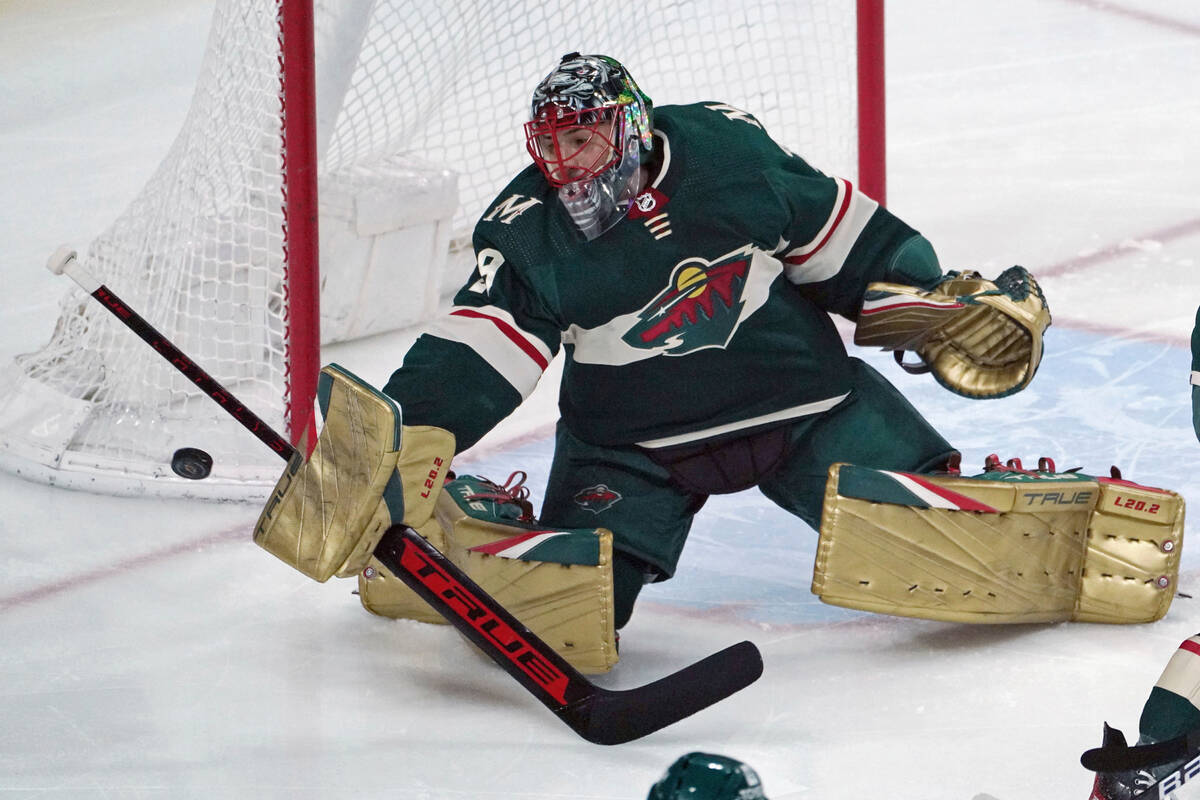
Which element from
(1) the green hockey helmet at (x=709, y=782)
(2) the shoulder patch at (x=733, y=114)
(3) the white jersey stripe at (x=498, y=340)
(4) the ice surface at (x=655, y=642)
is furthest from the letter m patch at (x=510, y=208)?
(1) the green hockey helmet at (x=709, y=782)

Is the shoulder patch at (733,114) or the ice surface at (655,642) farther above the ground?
the shoulder patch at (733,114)

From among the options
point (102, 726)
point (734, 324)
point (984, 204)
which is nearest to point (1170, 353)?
point (984, 204)

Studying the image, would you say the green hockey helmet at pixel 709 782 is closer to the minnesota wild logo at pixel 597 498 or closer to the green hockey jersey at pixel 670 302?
the green hockey jersey at pixel 670 302

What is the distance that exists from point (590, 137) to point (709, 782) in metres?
1.19

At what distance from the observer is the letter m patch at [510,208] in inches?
86.2

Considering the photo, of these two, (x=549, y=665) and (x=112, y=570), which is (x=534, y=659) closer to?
(x=549, y=665)

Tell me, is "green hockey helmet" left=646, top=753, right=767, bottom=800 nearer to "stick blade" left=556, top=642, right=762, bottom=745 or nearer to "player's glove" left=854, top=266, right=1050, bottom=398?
"stick blade" left=556, top=642, right=762, bottom=745

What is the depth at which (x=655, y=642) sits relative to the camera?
2373mm

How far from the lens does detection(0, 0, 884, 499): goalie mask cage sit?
2.81m

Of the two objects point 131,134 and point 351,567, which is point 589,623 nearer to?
point 351,567

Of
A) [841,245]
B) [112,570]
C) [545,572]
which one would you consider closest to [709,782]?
[545,572]

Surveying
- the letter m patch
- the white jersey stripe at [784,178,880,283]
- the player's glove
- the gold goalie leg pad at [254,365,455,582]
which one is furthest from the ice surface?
the letter m patch

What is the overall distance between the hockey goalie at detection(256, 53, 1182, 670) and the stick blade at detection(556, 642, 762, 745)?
0.50 ft

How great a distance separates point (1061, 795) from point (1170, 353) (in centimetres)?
156
